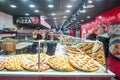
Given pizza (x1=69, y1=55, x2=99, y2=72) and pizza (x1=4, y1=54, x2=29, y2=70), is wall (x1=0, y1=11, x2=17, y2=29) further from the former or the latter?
pizza (x1=69, y1=55, x2=99, y2=72)

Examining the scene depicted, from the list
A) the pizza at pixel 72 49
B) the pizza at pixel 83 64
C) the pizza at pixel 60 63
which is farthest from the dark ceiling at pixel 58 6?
the pizza at pixel 60 63

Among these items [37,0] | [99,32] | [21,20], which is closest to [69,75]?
[99,32]

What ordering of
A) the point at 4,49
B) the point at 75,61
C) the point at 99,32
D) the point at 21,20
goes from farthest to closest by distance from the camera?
the point at 21,20, the point at 99,32, the point at 4,49, the point at 75,61

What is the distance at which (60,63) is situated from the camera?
2607mm

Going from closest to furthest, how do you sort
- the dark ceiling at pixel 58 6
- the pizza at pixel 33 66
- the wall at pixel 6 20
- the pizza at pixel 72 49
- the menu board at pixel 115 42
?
1. the pizza at pixel 33 66
2. the pizza at pixel 72 49
3. the menu board at pixel 115 42
4. the dark ceiling at pixel 58 6
5. the wall at pixel 6 20

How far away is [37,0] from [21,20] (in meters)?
7.12

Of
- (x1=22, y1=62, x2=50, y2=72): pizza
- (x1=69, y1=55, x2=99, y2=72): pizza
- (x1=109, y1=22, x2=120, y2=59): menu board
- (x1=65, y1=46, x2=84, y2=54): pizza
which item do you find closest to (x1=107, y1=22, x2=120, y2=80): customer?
(x1=109, y1=22, x2=120, y2=59): menu board

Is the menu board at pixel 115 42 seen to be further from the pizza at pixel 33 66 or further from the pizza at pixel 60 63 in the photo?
the pizza at pixel 33 66

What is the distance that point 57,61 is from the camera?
2.67 meters

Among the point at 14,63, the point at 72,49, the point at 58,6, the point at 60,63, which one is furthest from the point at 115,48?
the point at 58,6

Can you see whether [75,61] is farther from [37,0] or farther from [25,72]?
[37,0]

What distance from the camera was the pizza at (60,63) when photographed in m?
2.50

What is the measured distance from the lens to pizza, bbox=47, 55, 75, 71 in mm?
2500

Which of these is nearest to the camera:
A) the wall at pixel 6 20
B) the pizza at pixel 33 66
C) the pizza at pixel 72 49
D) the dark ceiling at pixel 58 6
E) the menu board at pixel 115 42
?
the pizza at pixel 33 66
